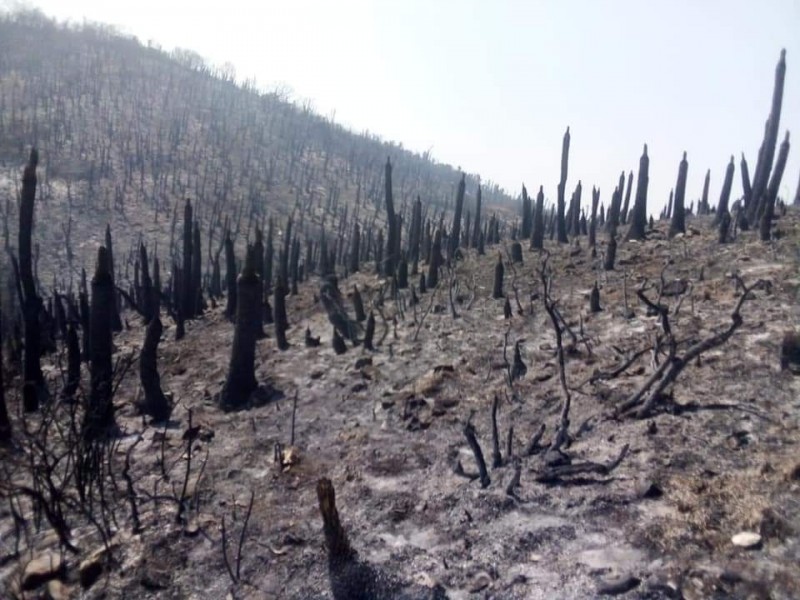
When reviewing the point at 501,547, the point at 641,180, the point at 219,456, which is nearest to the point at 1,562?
the point at 219,456

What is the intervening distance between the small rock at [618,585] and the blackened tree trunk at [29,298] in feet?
42.2

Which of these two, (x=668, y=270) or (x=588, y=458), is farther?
(x=668, y=270)

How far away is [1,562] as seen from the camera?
9.28 meters

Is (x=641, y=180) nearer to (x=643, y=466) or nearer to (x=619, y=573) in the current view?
(x=643, y=466)

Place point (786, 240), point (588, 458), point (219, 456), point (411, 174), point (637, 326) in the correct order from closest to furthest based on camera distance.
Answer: point (588, 458), point (219, 456), point (637, 326), point (786, 240), point (411, 174)

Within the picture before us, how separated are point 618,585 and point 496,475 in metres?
2.93

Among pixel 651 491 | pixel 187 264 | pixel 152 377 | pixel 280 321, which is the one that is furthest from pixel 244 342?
pixel 187 264

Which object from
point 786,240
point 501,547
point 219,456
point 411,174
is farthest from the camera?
point 411,174

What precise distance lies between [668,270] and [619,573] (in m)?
A: 13.8

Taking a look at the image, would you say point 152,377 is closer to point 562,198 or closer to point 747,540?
point 747,540

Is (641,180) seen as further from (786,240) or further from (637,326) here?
(637,326)

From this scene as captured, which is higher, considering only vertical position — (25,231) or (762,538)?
(25,231)

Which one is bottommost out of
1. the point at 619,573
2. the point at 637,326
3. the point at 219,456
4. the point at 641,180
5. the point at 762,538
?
the point at 219,456

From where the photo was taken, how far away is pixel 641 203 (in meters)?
24.5
